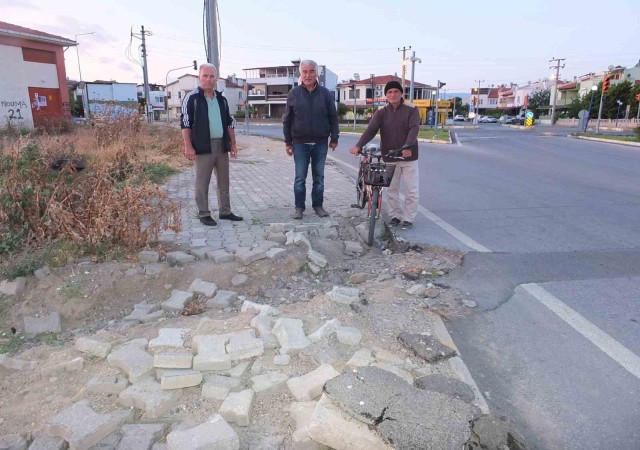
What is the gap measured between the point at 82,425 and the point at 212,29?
10.2 metres

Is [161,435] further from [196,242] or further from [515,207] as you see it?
[515,207]

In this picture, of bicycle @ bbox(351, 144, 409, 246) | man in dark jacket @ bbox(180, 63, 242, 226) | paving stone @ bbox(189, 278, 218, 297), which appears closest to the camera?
paving stone @ bbox(189, 278, 218, 297)

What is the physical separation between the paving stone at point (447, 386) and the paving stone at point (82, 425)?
1.64 meters

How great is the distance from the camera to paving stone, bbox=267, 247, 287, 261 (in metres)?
4.89

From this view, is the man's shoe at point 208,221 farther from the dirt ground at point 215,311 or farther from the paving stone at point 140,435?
the paving stone at point 140,435

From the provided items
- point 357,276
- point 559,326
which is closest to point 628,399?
point 559,326

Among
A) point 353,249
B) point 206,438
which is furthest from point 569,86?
point 206,438

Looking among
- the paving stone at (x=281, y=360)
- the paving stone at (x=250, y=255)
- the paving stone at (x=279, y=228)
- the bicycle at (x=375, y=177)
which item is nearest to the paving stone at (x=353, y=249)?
the bicycle at (x=375, y=177)

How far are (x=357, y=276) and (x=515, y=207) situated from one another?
4365 mm

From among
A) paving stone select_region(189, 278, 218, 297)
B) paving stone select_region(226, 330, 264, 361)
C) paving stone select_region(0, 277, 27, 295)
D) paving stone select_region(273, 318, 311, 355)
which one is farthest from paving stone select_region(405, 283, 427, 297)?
paving stone select_region(0, 277, 27, 295)

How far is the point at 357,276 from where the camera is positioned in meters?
4.79

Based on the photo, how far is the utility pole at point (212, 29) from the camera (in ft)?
35.9

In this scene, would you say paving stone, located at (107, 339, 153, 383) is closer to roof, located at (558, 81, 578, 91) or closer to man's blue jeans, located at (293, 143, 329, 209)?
man's blue jeans, located at (293, 143, 329, 209)

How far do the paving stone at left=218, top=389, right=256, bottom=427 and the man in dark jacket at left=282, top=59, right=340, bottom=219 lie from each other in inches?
165
